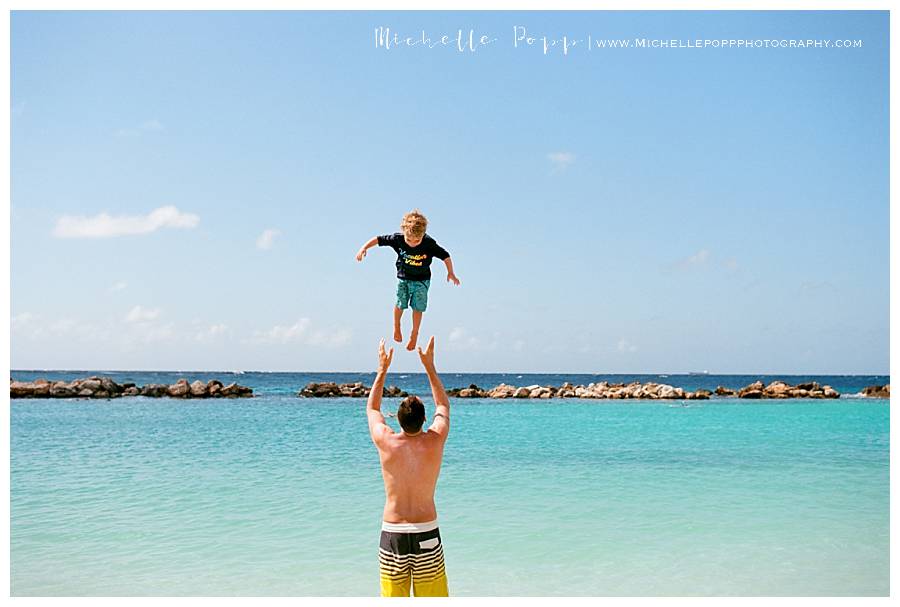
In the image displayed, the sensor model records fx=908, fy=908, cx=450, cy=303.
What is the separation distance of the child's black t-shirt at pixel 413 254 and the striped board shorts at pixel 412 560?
1.52m

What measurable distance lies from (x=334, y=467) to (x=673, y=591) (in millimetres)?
8731

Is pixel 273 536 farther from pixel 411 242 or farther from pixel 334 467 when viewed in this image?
pixel 411 242

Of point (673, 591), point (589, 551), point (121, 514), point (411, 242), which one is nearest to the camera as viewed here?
point (411, 242)

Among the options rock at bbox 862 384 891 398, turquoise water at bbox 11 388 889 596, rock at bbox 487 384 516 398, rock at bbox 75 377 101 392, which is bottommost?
turquoise water at bbox 11 388 889 596

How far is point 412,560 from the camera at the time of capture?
5.42 m

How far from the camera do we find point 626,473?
16859mm

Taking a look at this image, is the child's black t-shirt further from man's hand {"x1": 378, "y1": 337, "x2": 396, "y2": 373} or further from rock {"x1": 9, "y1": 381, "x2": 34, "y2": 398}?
rock {"x1": 9, "y1": 381, "x2": 34, "y2": 398}

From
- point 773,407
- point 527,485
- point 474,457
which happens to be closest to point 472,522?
point 527,485

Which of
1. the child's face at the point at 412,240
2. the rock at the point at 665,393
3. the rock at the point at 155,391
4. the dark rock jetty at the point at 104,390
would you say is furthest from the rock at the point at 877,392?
the child's face at the point at 412,240

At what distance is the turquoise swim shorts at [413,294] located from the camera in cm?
563

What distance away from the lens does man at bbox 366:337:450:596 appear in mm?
5414

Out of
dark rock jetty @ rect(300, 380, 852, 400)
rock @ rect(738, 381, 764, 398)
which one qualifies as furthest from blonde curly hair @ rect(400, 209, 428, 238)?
rock @ rect(738, 381, 764, 398)

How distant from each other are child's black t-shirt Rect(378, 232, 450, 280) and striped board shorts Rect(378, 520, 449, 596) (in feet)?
4.99

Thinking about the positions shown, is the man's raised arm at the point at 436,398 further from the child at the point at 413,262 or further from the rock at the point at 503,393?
the rock at the point at 503,393
